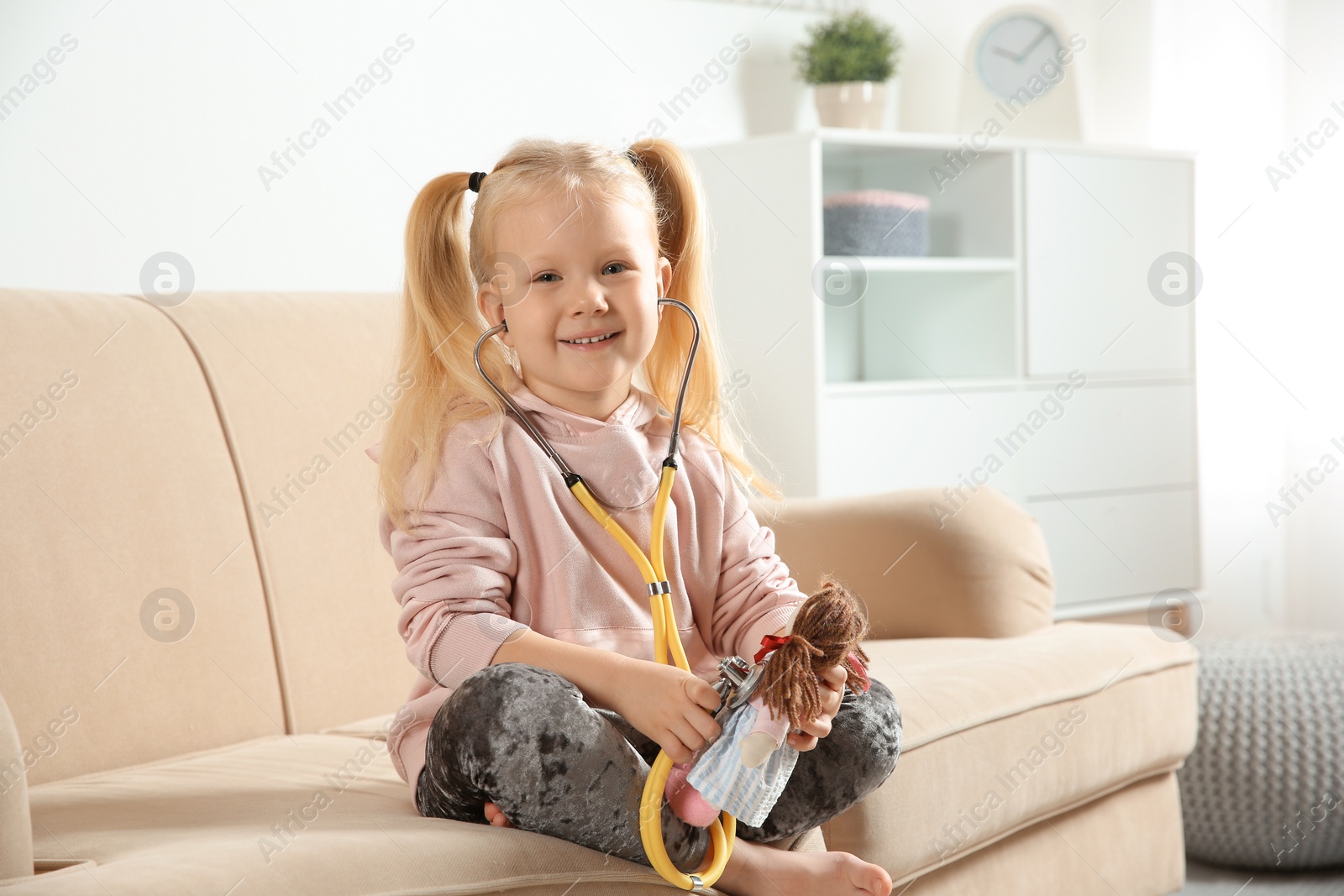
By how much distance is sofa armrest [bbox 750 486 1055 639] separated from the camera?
1.61 m

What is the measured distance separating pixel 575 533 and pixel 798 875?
35 cm

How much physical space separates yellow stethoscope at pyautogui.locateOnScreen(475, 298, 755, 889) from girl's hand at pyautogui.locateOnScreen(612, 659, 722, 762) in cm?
1

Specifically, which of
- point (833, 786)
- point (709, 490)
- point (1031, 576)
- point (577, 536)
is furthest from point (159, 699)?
point (1031, 576)

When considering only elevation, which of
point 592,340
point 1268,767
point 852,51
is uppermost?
point 852,51

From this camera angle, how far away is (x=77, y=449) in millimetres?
1312

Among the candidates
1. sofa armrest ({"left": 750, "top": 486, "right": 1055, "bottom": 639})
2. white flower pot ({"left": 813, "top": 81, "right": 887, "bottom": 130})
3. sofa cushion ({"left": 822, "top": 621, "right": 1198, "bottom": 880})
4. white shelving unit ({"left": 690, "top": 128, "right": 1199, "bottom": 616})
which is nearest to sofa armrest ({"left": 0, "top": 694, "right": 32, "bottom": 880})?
sofa cushion ({"left": 822, "top": 621, "right": 1198, "bottom": 880})

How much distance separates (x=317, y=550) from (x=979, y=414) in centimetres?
160

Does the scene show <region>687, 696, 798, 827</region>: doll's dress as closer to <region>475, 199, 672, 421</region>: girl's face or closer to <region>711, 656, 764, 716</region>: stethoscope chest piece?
<region>711, 656, 764, 716</region>: stethoscope chest piece

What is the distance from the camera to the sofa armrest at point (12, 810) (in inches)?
32.5

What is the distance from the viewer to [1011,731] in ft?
4.31

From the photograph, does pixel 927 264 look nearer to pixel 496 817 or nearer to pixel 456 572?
pixel 456 572

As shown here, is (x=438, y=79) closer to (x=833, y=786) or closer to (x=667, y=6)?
(x=667, y=6)

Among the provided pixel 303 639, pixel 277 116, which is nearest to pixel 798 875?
pixel 303 639

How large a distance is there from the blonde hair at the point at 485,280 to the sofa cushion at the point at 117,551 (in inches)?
12.7
